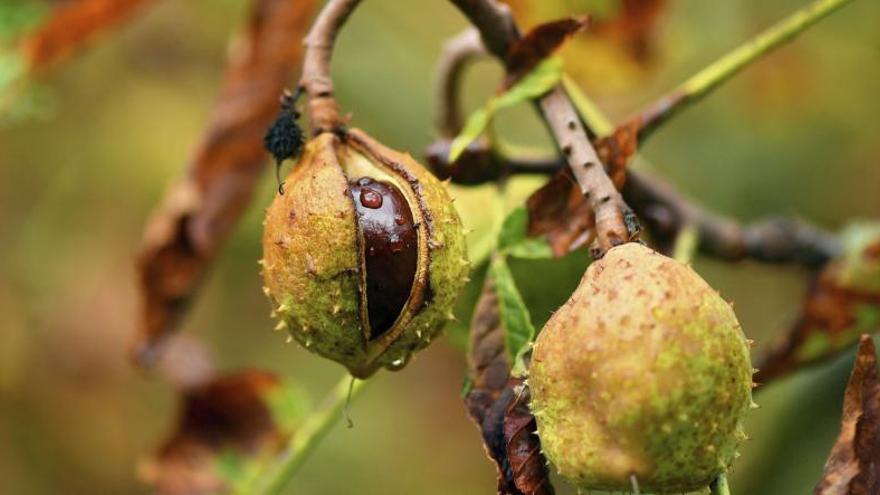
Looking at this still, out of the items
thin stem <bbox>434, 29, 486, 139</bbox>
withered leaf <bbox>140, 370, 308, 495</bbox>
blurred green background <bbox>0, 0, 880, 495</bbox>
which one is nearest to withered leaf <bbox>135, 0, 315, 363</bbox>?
withered leaf <bbox>140, 370, 308, 495</bbox>

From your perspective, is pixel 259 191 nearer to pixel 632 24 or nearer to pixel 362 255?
pixel 632 24

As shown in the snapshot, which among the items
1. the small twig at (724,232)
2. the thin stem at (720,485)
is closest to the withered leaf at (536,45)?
the small twig at (724,232)

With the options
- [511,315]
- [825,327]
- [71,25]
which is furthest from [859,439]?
[71,25]

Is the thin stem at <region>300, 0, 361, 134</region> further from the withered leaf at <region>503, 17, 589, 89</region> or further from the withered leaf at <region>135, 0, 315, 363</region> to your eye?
the withered leaf at <region>135, 0, 315, 363</region>

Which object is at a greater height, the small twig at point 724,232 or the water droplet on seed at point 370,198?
the water droplet on seed at point 370,198

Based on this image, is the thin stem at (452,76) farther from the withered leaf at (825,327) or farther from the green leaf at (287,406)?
the withered leaf at (825,327)

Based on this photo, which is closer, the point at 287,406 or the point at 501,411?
the point at 501,411
